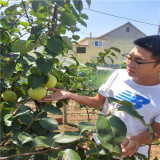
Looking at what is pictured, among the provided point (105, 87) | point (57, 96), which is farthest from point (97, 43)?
point (57, 96)

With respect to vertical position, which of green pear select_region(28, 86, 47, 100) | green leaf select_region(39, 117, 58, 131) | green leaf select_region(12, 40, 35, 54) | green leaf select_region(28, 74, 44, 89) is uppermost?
green leaf select_region(12, 40, 35, 54)

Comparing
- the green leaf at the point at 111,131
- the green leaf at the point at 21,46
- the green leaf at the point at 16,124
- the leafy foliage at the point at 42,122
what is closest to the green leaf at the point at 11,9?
the leafy foliage at the point at 42,122

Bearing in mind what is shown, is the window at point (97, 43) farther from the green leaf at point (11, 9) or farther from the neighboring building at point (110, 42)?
the green leaf at point (11, 9)

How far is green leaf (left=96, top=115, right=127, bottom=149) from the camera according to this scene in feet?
1.48

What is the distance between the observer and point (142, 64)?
3.42 feet

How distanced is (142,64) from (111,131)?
2.30 ft

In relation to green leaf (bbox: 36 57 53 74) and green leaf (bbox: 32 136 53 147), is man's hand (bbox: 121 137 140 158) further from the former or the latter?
green leaf (bbox: 36 57 53 74)

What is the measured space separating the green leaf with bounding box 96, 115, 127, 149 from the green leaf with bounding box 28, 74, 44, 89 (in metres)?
0.43

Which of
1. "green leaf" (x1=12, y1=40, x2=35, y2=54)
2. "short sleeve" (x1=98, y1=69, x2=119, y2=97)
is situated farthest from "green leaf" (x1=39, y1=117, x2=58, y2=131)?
"short sleeve" (x1=98, y1=69, x2=119, y2=97)

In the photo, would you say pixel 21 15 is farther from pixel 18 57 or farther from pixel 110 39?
pixel 110 39

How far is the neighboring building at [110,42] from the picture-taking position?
882 inches

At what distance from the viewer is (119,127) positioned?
471 mm

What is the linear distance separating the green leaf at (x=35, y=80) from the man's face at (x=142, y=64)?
0.60 metres

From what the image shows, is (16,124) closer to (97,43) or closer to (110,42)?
(97,43)
